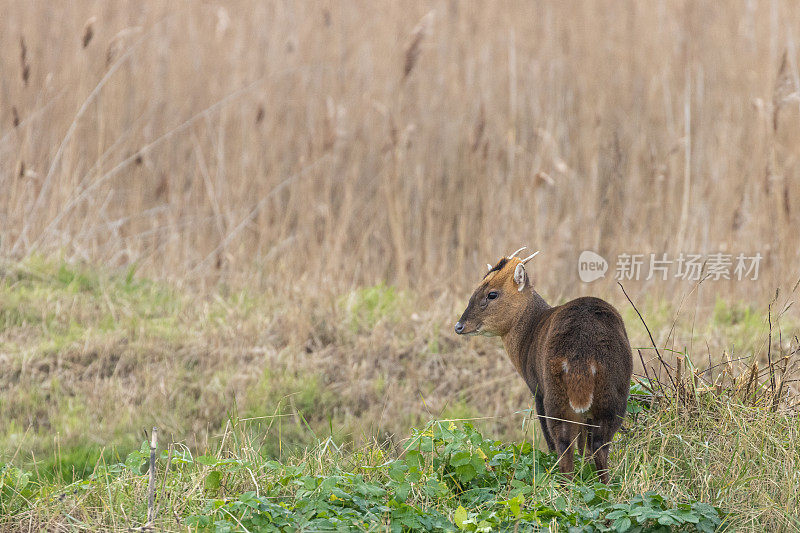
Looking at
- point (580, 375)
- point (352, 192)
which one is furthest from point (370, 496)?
point (352, 192)

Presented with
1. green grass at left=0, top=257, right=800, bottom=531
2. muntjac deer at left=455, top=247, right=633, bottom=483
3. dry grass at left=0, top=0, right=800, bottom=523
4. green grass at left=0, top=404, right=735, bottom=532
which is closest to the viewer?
green grass at left=0, top=404, right=735, bottom=532

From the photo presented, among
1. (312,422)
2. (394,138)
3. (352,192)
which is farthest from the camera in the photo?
(352,192)

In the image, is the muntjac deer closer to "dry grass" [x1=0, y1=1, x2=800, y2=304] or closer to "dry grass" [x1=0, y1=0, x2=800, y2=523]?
"dry grass" [x1=0, y1=0, x2=800, y2=523]

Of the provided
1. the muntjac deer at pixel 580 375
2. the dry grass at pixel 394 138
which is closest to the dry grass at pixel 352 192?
the dry grass at pixel 394 138

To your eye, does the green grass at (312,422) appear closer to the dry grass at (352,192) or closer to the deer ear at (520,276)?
the dry grass at (352,192)

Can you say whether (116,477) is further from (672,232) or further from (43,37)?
(43,37)

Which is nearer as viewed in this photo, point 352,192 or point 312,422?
point 312,422

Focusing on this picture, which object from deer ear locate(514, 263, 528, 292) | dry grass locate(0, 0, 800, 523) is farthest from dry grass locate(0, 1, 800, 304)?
deer ear locate(514, 263, 528, 292)

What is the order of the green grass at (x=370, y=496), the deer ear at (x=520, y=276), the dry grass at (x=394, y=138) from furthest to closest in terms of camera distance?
the dry grass at (x=394, y=138) < the deer ear at (x=520, y=276) < the green grass at (x=370, y=496)

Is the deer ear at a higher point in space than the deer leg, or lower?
higher

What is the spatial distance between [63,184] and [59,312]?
145 centimetres

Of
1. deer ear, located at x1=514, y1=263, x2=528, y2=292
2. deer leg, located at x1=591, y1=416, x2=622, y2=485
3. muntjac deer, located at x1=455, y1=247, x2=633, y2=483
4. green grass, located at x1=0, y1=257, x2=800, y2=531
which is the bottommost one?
green grass, located at x1=0, y1=257, x2=800, y2=531

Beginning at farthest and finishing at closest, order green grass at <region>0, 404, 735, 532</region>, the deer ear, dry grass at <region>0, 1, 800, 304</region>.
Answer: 1. dry grass at <region>0, 1, 800, 304</region>
2. the deer ear
3. green grass at <region>0, 404, 735, 532</region>

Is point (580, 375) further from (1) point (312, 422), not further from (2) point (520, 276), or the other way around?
(1) point (312, 422)
